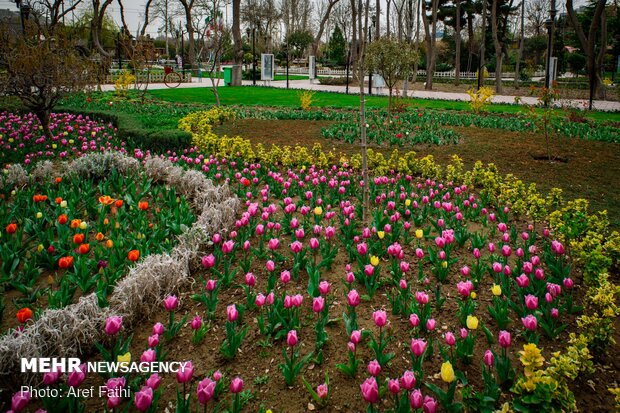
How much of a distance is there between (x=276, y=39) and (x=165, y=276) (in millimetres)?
80027

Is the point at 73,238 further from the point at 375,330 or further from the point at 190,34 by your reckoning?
the point at 190,34

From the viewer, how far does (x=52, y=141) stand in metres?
8.12

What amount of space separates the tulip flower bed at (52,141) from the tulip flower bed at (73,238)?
1712mm

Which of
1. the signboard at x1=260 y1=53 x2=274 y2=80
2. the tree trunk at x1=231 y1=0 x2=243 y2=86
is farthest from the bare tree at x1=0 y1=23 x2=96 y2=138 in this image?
the signboard at x1=260 y1=53 x2=274 y2=80

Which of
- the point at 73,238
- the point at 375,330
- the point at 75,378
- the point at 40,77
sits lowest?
the point at 375,330

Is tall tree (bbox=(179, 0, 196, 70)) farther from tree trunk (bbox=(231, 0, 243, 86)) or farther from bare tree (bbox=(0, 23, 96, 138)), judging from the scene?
bare tree (bbox=(0, 23, 96, 138))

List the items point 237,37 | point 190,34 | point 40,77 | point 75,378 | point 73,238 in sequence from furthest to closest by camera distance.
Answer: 1. point 237,37
2. point 190,34
3. point 40,77
4. point 73,238
5. point 75,378

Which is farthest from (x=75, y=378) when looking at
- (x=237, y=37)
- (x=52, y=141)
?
(x=237, y=37)

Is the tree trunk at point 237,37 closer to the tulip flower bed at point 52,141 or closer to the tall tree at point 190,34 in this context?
the tall tree at point 190,34

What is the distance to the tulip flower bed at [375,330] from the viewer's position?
200 centimetres

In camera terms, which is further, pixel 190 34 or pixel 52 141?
pixel 190 34

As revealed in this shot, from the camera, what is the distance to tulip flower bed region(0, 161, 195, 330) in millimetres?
2994

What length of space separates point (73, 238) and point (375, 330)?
2.43 m

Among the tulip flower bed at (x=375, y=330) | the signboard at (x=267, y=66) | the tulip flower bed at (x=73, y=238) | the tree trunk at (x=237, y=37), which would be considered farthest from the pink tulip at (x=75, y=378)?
the signboard at (x=267, y=66)
